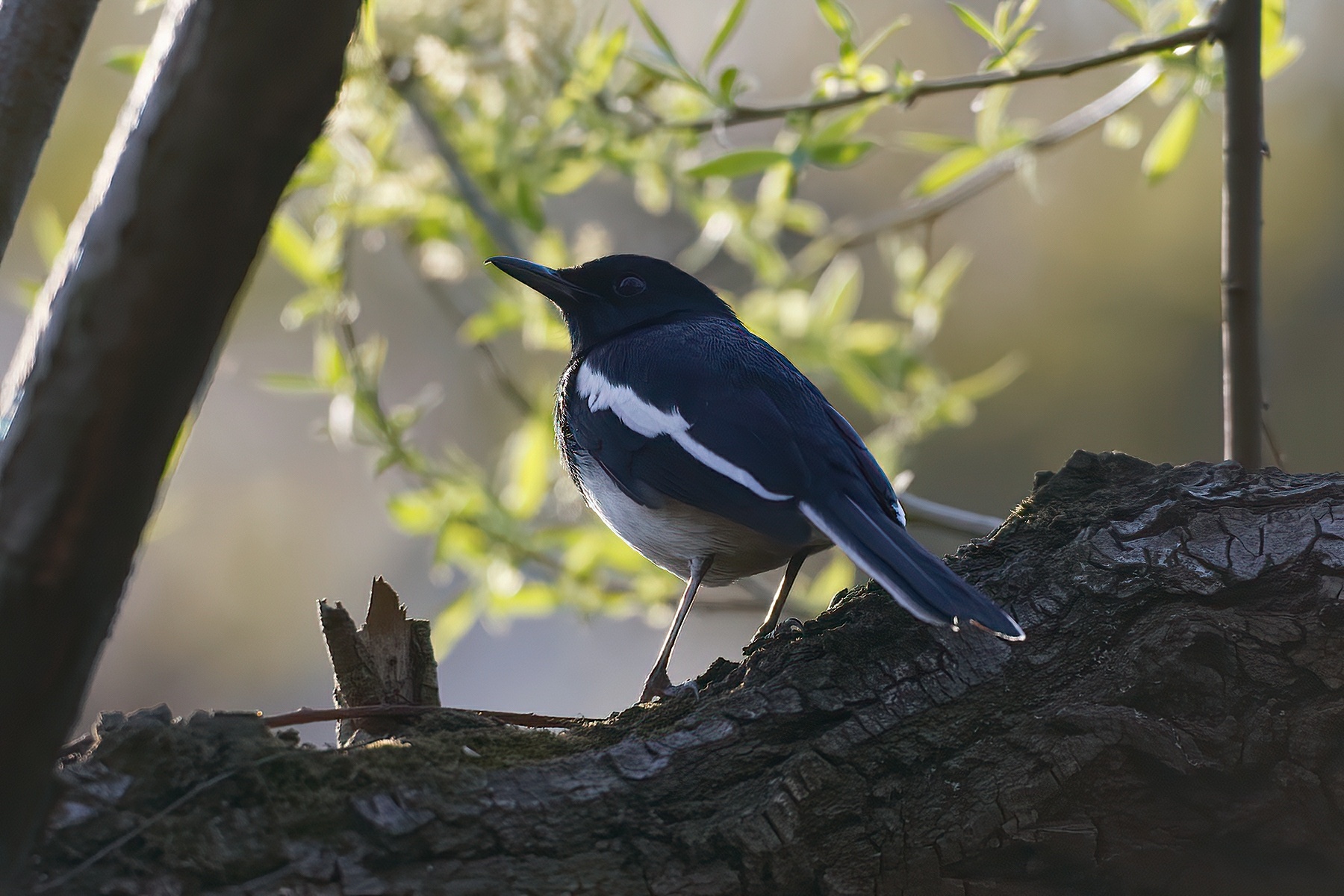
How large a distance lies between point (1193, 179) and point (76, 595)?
9979 millimetres

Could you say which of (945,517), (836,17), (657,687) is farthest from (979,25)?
(657,687)

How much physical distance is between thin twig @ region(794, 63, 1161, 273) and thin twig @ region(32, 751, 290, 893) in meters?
2.57

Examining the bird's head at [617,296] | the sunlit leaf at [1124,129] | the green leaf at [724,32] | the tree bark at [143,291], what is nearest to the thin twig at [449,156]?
the bird's head at [617,296]

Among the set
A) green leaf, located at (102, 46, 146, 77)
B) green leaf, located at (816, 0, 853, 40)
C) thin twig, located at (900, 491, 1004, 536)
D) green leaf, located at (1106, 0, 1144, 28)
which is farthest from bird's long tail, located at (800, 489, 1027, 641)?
green leaf, located at (102, 46, 146, 77)

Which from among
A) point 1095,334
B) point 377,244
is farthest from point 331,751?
point 1095,334

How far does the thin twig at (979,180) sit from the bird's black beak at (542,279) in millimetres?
840

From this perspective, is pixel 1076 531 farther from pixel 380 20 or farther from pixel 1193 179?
pixel 1193 179

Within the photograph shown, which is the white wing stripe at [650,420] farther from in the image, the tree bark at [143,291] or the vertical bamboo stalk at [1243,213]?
the tree bark at [143,291]

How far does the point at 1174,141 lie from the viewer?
308 centimetres

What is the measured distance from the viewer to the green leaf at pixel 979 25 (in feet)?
8.46

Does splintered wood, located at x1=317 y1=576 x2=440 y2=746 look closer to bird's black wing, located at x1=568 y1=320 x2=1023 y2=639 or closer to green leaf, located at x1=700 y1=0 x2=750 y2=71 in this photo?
bird's black wing, located at x1=568 y1=320 x2=1023 y2=639

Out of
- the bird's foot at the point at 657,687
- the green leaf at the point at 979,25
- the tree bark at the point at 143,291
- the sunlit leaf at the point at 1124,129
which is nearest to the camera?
the tree bark at the point at 143,291

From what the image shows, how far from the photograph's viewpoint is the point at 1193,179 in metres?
9.36

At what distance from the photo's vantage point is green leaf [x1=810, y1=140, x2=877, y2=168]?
3.00 meters
